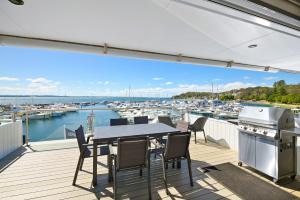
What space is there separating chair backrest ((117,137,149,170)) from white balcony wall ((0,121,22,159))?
3021 mm

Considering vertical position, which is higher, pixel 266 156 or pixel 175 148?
pixel 175 148

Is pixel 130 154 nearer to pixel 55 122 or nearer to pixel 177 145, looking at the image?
pixel 177 145

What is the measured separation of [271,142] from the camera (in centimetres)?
249

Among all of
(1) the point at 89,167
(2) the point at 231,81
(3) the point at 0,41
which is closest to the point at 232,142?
(1) the point at 89,167

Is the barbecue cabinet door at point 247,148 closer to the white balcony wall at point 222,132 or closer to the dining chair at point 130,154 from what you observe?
the white balcony wall at point 222,132

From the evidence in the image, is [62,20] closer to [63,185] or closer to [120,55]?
[120,55]

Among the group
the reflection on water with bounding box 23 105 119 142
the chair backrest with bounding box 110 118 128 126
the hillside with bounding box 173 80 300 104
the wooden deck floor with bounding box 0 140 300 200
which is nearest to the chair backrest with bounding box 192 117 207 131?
the wooden deck floor with bounding box 0 140 300 200

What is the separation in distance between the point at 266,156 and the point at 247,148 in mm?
363

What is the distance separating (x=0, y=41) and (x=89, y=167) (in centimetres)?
273

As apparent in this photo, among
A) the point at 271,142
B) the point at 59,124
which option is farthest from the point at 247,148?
the point at 59,124

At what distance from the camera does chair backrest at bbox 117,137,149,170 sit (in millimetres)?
1950

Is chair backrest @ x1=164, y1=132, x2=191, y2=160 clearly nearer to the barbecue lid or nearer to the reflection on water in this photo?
the barbecue lid

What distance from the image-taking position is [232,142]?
399 cm

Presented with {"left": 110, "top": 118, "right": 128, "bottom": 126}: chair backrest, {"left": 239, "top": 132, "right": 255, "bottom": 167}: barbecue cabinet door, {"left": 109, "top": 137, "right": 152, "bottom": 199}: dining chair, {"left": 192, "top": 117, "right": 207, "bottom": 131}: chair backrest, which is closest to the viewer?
{"left": 109, "top": 137, "right": 152, "bottom": 199}: dining chair
